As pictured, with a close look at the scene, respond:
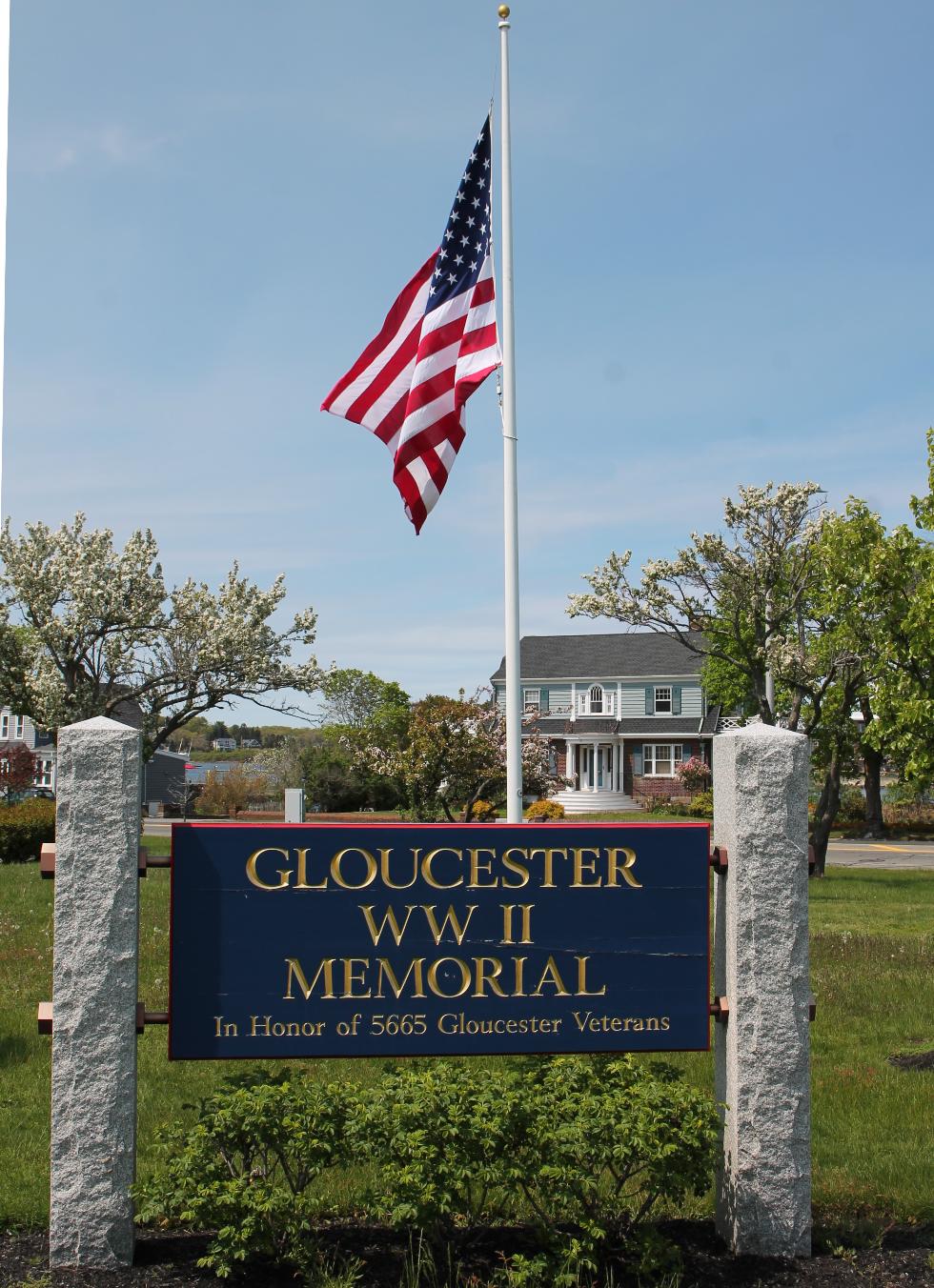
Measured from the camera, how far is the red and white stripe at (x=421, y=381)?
912 cm

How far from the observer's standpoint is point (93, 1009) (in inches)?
179

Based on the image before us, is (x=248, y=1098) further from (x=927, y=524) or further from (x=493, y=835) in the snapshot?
(x=927, y=524)

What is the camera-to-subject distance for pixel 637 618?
23141mm

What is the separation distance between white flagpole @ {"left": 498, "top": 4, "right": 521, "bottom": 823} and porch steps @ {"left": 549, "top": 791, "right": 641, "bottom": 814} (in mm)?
37527

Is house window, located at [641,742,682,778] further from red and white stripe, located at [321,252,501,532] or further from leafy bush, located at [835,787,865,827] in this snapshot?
red and white stripe, located at [321,252,501,532]

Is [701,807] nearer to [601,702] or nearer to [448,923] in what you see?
[601,702]

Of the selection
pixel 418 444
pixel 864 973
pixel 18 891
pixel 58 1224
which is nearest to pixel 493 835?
pixel 58 1224

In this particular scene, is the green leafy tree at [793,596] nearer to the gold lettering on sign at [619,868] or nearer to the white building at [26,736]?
the gold lettering on sign at [619,868]

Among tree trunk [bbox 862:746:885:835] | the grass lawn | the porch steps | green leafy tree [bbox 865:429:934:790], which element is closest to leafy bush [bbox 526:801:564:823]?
green leafy tree [bbox 865:429:934:790]

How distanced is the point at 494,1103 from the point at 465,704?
16938 mm

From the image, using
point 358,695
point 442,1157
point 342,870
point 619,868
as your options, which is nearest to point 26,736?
point 358,695

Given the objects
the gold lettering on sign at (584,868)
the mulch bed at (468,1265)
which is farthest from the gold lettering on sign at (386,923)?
the mulch bed at (468,1265)

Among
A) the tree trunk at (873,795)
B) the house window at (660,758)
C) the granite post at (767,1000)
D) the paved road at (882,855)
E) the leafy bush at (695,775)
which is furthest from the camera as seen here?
the house window at (660,758)

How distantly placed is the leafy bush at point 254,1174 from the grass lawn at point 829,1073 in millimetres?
313
